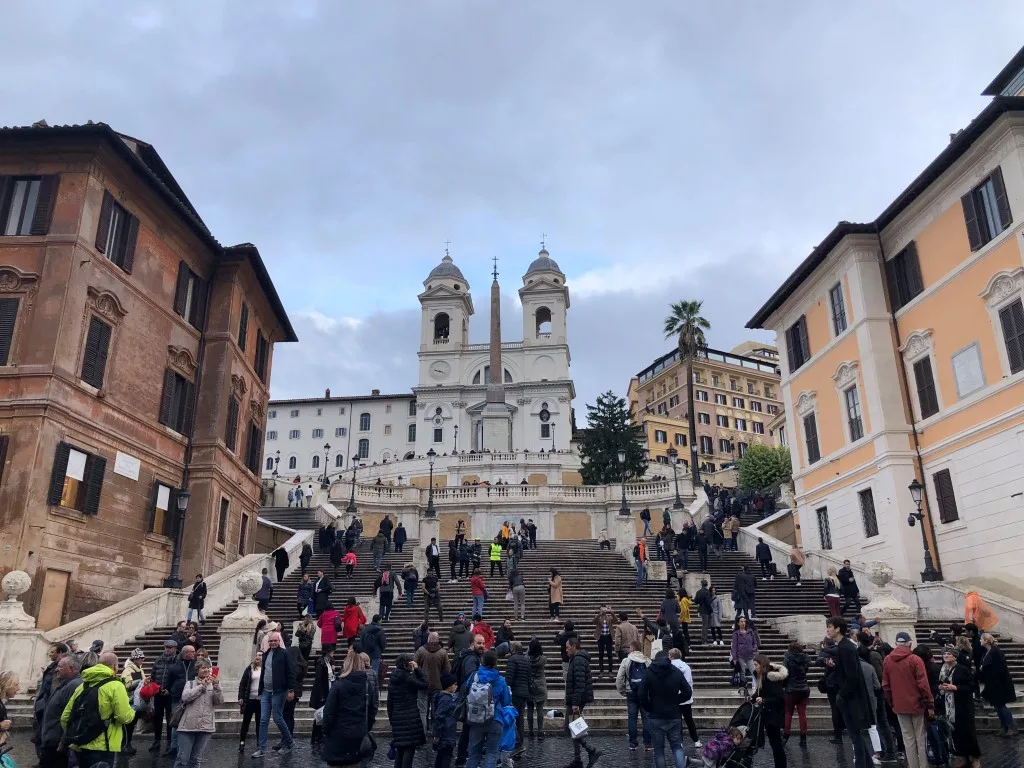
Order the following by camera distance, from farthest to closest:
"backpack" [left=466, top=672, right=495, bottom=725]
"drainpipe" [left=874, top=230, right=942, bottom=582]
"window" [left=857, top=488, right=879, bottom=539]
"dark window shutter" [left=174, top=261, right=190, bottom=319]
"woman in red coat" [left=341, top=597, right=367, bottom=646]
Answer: "dark window shutter" [left=174, top=261, right=190, bottom=319]
"window" [left=857, top=488, right=879, bottom=539]
"drainpipe" [left=874, top=230, right=942, bottom=582]
"woman in red coat" [left=341, top=597, right=367, bottom=646]
"backpack" [left=466, top=672, right=495, bottom=725]

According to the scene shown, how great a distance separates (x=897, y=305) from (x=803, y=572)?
942 cm

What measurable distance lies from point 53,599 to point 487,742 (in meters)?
15.4

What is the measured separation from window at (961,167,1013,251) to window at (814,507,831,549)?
445 inches

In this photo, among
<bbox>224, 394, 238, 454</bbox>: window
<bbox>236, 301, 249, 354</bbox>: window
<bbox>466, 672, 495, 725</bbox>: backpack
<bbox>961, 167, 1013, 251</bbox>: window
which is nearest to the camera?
<bbox>466, 672, 495, 725</bbox>: backpack

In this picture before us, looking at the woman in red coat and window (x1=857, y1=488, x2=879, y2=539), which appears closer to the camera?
the woman in red coat

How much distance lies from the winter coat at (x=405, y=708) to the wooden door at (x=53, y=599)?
1435cm

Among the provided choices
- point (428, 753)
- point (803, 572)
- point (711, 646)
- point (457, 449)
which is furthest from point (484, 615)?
point (457, 449)

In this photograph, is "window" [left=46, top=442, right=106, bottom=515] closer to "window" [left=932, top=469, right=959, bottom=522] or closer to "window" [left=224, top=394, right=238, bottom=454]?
"window" [left=224, top=394, right=238, bottom=454]

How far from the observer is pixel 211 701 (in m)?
9.67

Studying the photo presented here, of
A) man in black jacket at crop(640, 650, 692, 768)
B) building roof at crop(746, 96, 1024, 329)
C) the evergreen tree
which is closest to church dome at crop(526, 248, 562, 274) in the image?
the evergreen tree

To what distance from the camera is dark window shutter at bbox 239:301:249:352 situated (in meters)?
30.5

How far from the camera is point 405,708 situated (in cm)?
895

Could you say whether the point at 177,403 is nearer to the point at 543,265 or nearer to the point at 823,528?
the point at 823,528

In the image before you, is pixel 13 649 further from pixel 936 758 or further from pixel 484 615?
pixel 936 758
